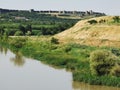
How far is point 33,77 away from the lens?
28.7 m

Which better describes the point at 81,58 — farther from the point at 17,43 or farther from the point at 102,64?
the point at 17,43

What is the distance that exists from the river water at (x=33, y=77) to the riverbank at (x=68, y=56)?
1.70 feet

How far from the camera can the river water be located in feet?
82.7

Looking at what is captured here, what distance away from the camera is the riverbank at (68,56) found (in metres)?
25.7

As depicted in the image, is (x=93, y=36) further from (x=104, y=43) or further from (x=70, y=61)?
(x=70, y=61)

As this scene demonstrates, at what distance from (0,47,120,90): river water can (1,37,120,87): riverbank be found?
52cm

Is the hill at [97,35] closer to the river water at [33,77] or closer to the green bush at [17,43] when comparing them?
the green bush at [17,43]

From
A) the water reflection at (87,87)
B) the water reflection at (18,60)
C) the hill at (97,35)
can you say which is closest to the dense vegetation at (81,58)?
the water reflection at (87,87)

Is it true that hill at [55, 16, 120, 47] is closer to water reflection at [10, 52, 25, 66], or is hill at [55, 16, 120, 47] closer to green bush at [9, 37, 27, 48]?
green bush at [9, 37, 27, 48]

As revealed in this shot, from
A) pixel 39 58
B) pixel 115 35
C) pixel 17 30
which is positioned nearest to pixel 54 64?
pixel 39 58

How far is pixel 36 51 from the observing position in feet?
140

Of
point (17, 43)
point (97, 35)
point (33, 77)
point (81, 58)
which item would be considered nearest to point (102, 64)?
point (33, 77)

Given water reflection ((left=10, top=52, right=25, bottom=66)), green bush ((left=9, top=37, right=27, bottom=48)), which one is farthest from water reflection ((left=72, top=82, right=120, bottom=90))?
green bush ((left=9, top=37, right=27, bottom=48))

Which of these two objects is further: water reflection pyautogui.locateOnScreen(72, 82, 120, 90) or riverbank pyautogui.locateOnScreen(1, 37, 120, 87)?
→ riverbank pyautogui.locateOnScreen(1, 37, 120, 87)
